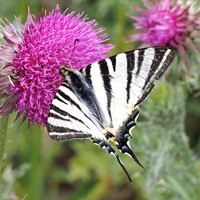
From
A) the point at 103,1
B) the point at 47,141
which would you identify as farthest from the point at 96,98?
the point at 103,1

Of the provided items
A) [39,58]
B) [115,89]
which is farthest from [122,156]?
[39,58]

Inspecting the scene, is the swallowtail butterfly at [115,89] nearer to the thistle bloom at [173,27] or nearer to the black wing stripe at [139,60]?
the black wing stripe at [139,60]

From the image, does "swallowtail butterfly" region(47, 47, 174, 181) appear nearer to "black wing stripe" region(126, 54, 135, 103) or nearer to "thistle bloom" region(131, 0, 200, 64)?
"black wing stripe" region(126, 54, 135, 103)

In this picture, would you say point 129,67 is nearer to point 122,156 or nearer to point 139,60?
point 139,60

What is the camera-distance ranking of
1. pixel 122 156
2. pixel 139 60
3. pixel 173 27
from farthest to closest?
pixel 122 156 < pixel 173 27 < pixel 139 60

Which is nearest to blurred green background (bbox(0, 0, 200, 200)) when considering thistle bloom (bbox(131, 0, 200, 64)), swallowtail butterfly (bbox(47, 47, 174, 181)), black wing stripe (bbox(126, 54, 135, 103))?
thistle bloom (bbox(131, 0, 200, 64))
